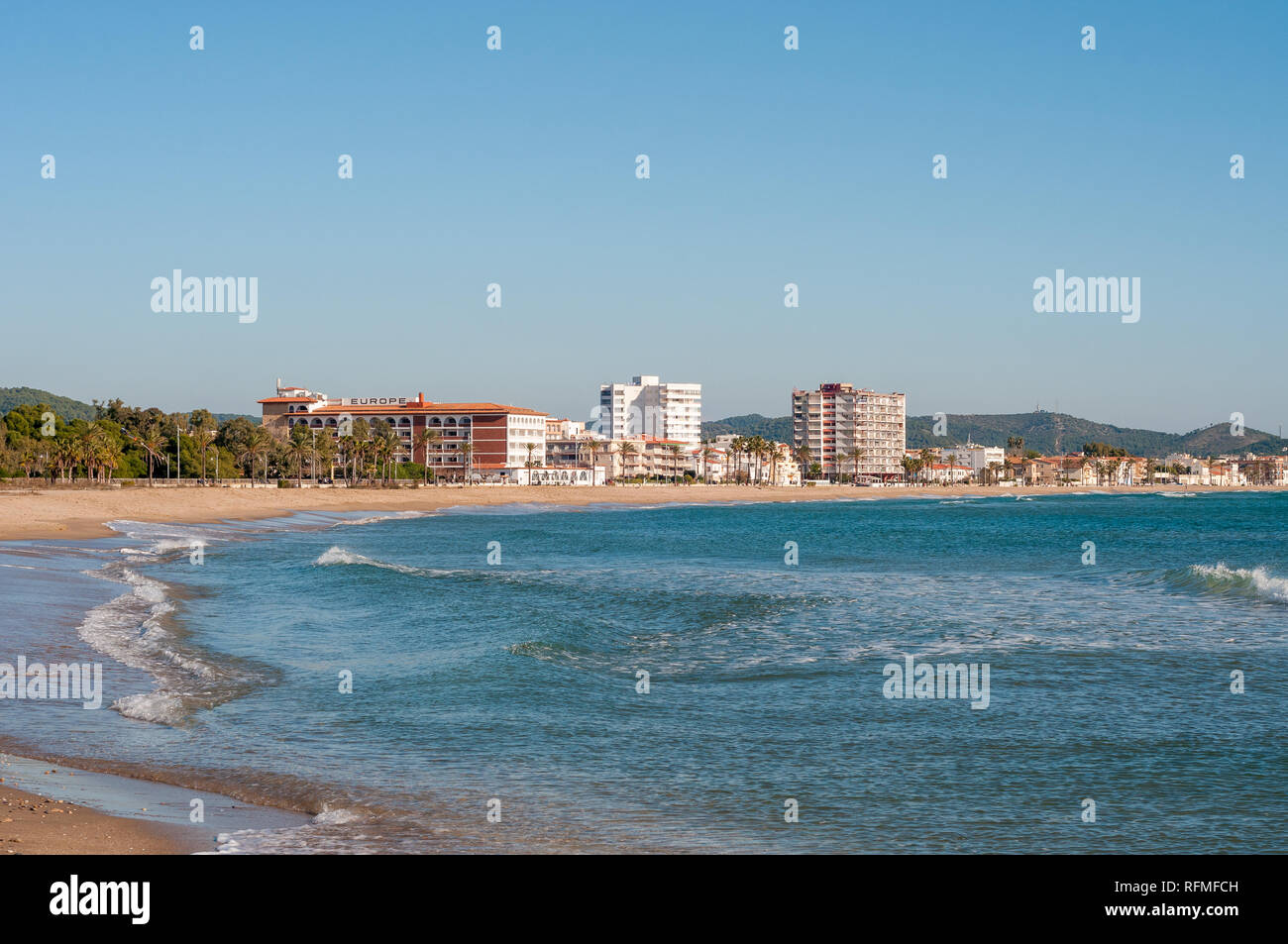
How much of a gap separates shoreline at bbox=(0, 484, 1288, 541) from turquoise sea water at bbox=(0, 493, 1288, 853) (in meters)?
23.5

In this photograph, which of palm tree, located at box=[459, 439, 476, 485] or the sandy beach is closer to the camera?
the sandy beach

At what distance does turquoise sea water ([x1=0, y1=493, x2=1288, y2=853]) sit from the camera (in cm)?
1022

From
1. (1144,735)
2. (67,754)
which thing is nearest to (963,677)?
(1144,735)

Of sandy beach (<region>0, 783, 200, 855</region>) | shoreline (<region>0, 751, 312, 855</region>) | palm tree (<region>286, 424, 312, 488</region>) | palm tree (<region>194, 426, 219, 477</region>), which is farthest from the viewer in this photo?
palm tree (<region>286, 424, 312, 488</region>)

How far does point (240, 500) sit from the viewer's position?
8769 centimetres

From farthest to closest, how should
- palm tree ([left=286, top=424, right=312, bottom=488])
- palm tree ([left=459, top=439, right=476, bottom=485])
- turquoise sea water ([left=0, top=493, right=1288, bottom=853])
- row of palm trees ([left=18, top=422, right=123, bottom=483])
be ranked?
palm tree ([left=459, top=439, right=476, bottom=485]) < palm tree ([left=286, top=424, right=312, bottom=488]) < row of palm trees ([left=18, top=422, right=123, bottom=483]) < turquoise sea water ([left=0, top=493, right=1288, bottom=853])

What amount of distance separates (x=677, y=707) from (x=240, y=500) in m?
79.1

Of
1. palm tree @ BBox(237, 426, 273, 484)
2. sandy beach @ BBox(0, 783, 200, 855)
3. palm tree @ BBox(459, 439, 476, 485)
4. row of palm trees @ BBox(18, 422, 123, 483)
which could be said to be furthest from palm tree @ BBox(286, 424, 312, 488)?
sandy beach @ BBox(0, 783, 200, 855)

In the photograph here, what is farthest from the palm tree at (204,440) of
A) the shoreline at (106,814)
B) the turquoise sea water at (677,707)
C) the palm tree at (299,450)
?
the shoreline at (106,814)

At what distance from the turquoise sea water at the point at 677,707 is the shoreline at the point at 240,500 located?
77.1ft

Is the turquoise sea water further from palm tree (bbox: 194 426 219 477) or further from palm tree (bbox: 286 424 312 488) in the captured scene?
palm tree (bbox: 286 424 312 488)

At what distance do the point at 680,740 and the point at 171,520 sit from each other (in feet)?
205
